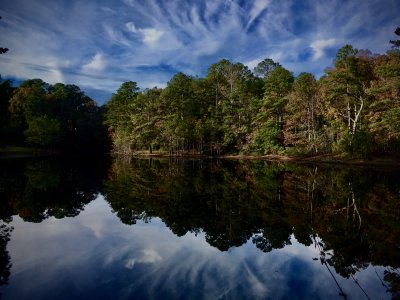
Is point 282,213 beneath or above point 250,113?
beneath

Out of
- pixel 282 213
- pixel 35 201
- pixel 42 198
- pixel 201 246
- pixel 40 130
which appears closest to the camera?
pixel 201 246

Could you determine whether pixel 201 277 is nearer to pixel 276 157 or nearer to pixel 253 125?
pixel 276 157

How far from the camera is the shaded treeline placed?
6234 cm

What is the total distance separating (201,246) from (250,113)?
46150 millimetres

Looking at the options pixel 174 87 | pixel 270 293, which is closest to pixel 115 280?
pixel 270 293

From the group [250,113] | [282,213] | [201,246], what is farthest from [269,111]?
[201,246]

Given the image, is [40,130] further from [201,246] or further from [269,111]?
[201,246]

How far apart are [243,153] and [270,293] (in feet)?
150

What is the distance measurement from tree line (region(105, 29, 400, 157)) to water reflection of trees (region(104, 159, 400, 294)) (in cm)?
1934

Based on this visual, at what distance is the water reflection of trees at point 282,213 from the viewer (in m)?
7.64

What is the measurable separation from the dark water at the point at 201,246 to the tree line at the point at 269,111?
77.9ft

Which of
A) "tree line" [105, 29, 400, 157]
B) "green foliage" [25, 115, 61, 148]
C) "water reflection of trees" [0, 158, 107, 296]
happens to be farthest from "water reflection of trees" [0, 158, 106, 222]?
"green foliage" [25, 115, 61, 148]

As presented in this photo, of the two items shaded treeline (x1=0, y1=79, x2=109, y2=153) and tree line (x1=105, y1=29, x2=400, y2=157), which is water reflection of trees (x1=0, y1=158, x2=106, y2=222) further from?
shaded treeline (x1=0, y1=79, x2=109, y2=153)

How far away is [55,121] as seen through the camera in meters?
67.3
